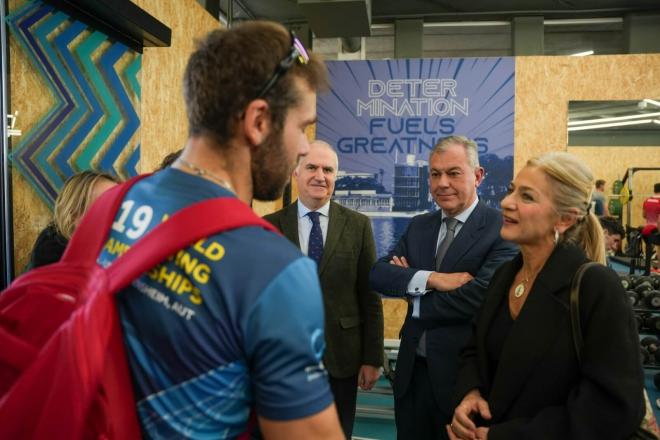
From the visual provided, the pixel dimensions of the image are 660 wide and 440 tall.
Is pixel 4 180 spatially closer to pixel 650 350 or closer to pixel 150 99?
pixel 150 99

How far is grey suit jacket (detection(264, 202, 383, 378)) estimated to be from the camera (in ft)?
7.79

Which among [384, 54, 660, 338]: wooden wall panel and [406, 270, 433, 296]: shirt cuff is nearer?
[406, 270, 433, 296]: shirt cuff

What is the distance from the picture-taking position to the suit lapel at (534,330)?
4.77ft

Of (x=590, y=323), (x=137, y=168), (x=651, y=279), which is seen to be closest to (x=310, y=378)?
(x=590, y=323)

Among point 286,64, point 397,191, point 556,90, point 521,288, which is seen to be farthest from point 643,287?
point 286,64

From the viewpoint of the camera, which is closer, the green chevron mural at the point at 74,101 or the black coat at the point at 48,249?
the black coat at the point at 48,249

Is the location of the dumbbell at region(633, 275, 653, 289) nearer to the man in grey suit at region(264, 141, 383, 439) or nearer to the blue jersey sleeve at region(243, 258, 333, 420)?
the man in grey suit at region(264, 141, 383, 439)

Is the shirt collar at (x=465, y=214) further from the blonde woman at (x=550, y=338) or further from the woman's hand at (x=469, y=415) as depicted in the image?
the woman's hand at (x=469, y=415)

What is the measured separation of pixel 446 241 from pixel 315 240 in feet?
2.06

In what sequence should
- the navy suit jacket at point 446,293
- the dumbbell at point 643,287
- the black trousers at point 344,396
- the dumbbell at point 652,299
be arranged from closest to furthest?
the navy suit jacket at point 446,293, the black trousers at point 344,396, the dumbbell at point 652,299, the dumbbell at point 643,287

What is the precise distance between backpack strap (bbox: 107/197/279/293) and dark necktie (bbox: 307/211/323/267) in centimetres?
168

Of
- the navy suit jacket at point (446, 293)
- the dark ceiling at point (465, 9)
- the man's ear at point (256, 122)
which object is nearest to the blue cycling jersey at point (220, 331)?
the man's ear at point (256, 122)

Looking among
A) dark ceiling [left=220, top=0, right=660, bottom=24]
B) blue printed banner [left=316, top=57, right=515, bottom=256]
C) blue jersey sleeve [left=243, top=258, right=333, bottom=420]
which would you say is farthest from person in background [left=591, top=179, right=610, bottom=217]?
blue jersey sleeve [left=243, top=258, right=333, bottom=420]

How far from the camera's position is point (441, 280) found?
204 cm
